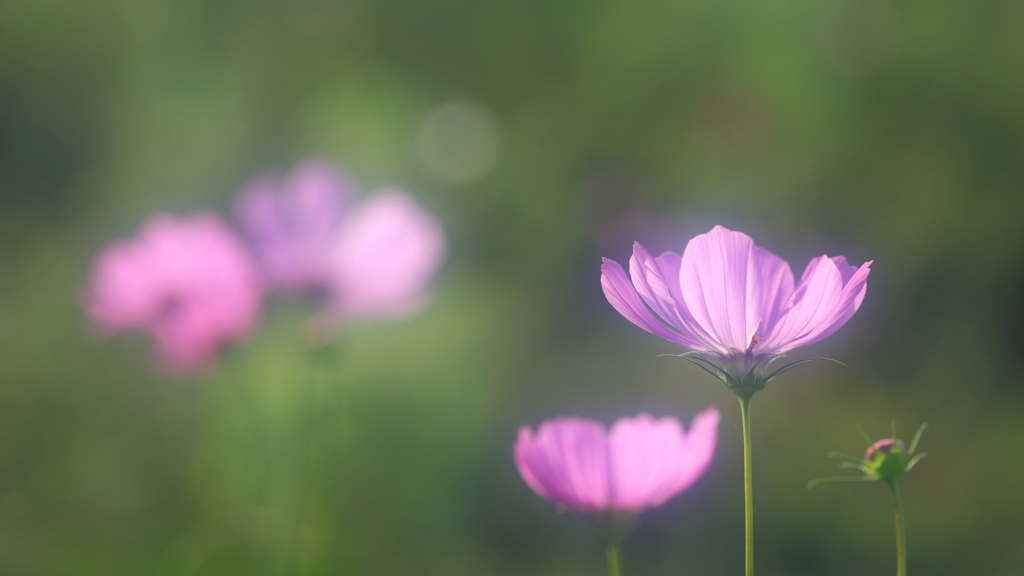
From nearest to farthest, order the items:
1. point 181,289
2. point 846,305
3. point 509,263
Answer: point 846,305
point 181,289
point 509,263

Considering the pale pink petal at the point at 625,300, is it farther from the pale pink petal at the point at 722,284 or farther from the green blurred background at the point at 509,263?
the green blurred background at the point at 509,263

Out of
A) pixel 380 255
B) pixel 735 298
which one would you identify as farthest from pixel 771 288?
pixel 380 255

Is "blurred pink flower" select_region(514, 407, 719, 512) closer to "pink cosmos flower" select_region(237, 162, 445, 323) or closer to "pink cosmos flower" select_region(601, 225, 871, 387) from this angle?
"pink cosmos flower" select_region(601, 225, 871, 387)

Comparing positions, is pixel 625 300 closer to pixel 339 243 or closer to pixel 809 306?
pixel 809 306

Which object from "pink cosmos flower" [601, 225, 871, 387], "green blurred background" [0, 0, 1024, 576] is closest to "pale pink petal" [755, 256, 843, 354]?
"pink cosmos flower" [601, 225, 871, 387]

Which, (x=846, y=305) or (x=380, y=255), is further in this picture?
(x=380, y=255)

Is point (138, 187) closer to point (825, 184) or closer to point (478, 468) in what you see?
point (478, 468)
